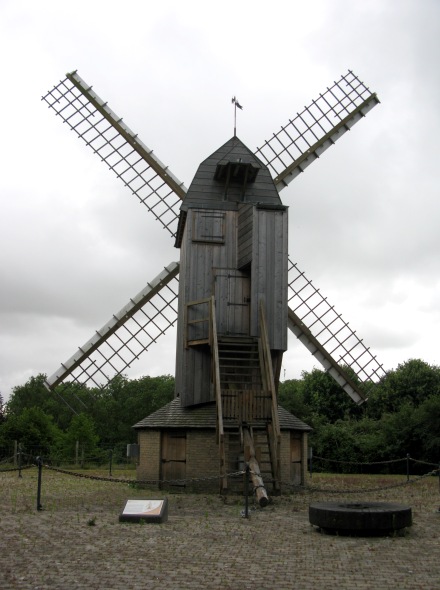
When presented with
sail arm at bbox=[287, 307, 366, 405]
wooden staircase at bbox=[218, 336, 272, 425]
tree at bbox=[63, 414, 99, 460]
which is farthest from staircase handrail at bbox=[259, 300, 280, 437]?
tree at bbox=[63, 414, 99, 460]

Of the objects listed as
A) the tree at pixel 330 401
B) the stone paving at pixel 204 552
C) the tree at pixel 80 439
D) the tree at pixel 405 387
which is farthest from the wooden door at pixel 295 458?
the tree at pixel 330 401

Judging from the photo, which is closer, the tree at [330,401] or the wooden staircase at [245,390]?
the wooden staircase at [245,390]

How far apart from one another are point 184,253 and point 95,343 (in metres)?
5.16

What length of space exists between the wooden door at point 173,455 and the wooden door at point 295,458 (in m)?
3.70

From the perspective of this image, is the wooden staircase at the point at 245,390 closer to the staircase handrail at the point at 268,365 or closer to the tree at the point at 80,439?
the staircase handrail at the point at 268,365

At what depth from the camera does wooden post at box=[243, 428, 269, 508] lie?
13164 mm

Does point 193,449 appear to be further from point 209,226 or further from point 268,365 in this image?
point 209,226

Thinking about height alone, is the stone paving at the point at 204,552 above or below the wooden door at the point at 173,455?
below

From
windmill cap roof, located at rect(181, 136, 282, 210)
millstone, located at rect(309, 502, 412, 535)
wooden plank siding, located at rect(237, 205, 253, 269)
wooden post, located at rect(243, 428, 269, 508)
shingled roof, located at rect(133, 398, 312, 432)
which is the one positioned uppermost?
windmill cap roof, located at rect(181, 136, 282, 210)

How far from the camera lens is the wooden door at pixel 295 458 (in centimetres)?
1978

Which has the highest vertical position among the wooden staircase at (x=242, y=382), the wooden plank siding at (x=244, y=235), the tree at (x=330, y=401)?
the wooden plank siding at (x=244, y=235)

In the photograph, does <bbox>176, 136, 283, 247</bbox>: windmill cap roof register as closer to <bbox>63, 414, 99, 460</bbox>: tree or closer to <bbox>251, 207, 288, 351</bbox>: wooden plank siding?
<bbox>251, 207, 288, 351</bbox>: wooden plank siding

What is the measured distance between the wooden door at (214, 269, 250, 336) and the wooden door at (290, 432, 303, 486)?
4.11 m

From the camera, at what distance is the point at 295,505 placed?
14.7 m
